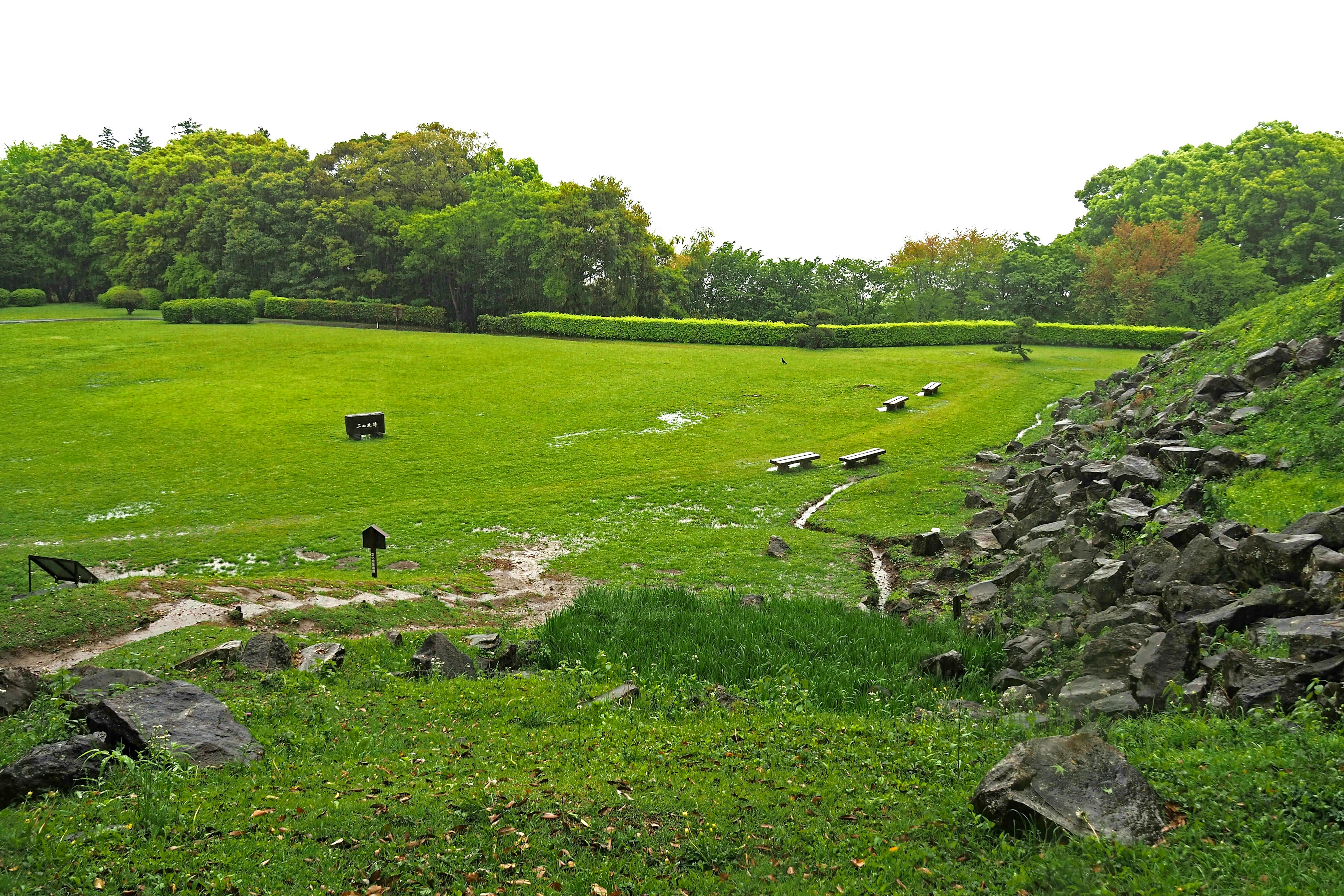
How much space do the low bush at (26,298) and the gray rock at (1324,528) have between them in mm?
72516

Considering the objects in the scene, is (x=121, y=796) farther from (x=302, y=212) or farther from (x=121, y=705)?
(x=302, y=212)

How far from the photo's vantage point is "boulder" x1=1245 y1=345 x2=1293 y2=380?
54.9ft

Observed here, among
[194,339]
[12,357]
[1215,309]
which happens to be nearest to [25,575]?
[12,357]

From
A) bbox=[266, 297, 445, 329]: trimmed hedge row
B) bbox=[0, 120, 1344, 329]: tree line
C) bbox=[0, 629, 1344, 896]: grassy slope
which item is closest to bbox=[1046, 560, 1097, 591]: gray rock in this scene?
bbox=[0, 629, 1344, 896]: grassy slope

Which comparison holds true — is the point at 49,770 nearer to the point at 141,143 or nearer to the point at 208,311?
the point at 208,311

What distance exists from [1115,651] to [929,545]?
23.1ft

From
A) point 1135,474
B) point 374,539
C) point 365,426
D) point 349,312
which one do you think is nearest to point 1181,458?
point 1135,474

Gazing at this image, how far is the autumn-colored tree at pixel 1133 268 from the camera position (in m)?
56.8

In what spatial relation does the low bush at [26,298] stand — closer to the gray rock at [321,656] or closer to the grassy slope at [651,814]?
the gray rock at [321,656]

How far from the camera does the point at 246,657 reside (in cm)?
894

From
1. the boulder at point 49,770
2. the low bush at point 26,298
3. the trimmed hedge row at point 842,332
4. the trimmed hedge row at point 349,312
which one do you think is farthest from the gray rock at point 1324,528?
the low bush at point 26,298

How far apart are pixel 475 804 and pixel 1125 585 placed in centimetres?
806

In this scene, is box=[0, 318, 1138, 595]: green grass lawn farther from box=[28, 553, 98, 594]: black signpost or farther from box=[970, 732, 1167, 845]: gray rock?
box=[970, 732, 1167, 845]: gray rock

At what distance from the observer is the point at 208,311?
50.2 metres
